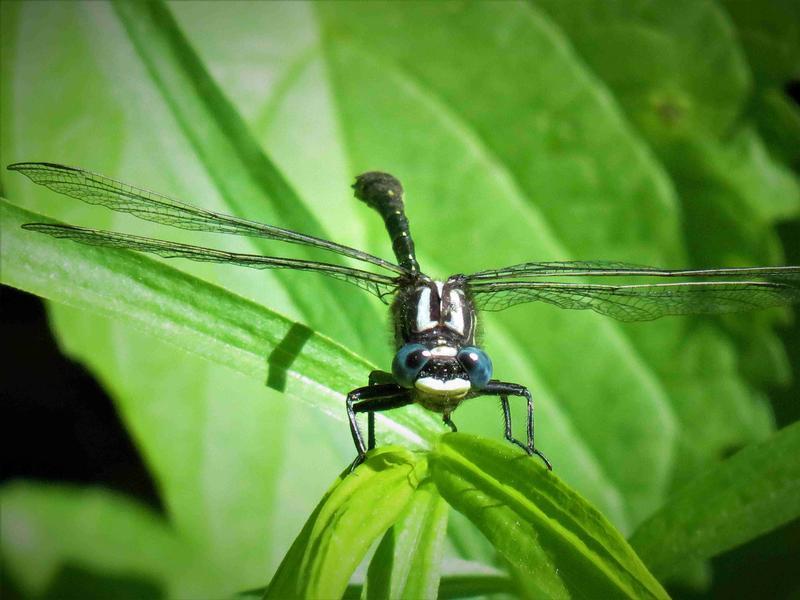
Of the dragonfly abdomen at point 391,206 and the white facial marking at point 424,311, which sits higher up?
the dragonfly abdomen at point 391,206

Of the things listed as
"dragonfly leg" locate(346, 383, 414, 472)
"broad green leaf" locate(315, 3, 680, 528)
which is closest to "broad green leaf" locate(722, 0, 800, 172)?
"broad green leaf" locate(315, 3, 680, 528)

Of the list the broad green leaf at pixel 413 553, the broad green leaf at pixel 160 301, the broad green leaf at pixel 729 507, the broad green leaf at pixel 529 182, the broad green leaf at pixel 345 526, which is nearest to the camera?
the broad green leaf at pixel 345 526

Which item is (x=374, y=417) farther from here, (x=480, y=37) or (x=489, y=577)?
(x=480, y=37)

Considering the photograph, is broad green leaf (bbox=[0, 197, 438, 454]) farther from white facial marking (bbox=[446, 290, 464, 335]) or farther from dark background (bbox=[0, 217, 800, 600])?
dark background (bbox=[0, 217, 800, 600])

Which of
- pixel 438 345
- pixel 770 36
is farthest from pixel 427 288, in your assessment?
pixel 770 36

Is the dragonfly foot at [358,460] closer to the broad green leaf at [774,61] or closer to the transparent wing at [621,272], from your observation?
the transparent wing at [621,272]

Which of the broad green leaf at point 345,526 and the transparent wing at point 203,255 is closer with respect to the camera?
the broad green leaf at point 345,526

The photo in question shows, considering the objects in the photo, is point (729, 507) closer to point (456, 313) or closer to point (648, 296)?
point (648, 296)

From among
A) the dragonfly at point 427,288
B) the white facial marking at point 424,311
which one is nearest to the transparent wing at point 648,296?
the dragonfly at point 427,288

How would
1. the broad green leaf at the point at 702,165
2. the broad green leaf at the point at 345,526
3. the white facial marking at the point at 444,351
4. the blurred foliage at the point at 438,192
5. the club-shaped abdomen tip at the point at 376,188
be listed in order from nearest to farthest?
the broad green leaf at the point at 345,526 < the white facial marking at the point at 444,351 < the blurred foliage at the point at 438,192 < the club-shaped abdomen tip at the point at 376,188 < the broad green leaf at the point at 702,165
